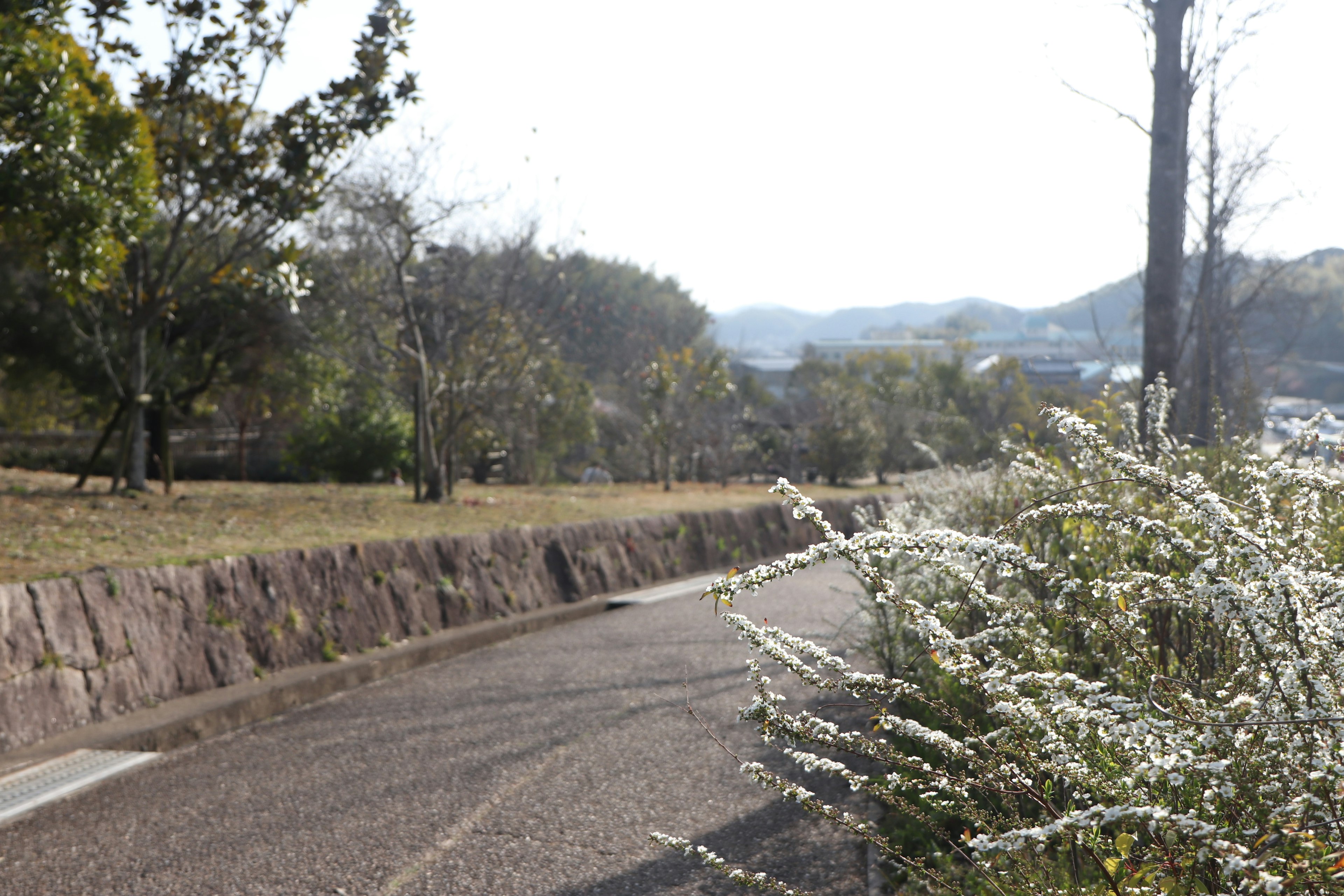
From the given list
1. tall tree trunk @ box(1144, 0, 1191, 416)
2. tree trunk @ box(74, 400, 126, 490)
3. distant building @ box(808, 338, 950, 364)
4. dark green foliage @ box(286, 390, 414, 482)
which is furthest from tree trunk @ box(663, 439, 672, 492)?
distant building @ box(808, 338, 950, 364)

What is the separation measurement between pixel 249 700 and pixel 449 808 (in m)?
2.17

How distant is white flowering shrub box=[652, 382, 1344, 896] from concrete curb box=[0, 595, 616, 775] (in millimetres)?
4160

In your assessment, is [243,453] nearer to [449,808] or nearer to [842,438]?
[842,438]

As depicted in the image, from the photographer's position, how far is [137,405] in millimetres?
10914

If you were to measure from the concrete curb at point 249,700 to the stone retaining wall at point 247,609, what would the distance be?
107mm

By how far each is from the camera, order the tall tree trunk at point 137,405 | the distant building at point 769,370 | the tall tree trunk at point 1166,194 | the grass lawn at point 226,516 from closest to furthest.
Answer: the grass lawn at point 226,516 < the tall tree trunk at point 1166,194 < the tall tree trunk at point 137,405 < the distant building at point 769,370

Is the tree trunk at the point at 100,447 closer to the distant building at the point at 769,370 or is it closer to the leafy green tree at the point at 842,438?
the leafy green tree at the point at 842,438

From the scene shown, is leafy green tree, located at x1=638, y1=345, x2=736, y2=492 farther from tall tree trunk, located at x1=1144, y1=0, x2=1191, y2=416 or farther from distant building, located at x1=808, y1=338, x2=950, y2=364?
distant building, located at x1=808, y1=338, x2=950, y2=364

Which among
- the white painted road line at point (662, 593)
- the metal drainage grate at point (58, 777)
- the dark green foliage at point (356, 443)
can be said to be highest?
the dark green foliage at point (356, 443)

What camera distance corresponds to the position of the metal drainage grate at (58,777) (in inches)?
186

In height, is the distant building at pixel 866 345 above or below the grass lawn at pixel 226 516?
above

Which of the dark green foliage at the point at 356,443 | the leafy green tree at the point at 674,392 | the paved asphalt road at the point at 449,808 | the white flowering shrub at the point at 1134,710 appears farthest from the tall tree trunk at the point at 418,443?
the white flowering shrub at the point at 1134,710

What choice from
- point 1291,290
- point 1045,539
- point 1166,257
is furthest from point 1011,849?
point 1291,290

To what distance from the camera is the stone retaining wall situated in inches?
220
